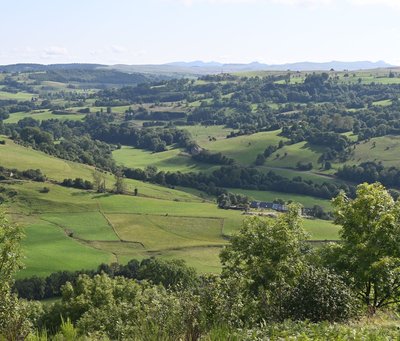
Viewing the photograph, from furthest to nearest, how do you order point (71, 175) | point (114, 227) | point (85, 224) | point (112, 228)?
point (71, 175) → point (85, 224) → point (114, 227) → point (112, 228)

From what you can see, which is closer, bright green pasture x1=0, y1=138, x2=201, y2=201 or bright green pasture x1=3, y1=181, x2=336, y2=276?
bright green pasture x1=3, y1=181, x2=336, y2=276

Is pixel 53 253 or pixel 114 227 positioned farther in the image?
pixel 114 227

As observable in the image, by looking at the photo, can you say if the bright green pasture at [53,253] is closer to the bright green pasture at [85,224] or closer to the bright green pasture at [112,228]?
the bright green pasture at [112,228]

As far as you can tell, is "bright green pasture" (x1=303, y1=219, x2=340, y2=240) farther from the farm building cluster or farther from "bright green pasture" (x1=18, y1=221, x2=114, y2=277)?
"bright green pasture" (x1=18, y1=221, x2=114, y2=277)

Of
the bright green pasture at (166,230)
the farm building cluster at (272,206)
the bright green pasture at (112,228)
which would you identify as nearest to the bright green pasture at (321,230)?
the bright green pasture at (112,228)

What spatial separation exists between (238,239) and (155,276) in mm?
59201

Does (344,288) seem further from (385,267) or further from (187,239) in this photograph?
(187,239)

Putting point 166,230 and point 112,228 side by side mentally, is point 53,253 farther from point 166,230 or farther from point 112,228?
point 166,230

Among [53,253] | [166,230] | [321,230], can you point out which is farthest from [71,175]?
[321,230]

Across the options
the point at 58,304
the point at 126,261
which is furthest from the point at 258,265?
the point at 126,261

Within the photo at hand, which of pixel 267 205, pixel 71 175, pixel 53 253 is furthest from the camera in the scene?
pixel 71 175

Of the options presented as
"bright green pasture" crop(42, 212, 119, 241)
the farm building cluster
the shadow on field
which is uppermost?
the shadow on field

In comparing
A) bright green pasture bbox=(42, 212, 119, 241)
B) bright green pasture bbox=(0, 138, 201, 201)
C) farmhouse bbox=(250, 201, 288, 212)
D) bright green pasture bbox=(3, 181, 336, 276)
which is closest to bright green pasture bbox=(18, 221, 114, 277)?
bright green pasture bbox=(3, 181, 336, 276)

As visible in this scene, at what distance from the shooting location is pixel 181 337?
46.9 ft
